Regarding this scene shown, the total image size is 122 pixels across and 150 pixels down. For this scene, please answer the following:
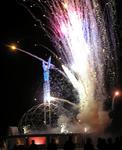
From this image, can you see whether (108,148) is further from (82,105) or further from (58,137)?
(82,105)

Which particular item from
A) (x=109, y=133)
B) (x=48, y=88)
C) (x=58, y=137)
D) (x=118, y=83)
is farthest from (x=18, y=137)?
(x=118, y=83)

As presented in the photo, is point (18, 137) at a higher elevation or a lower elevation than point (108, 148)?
higher

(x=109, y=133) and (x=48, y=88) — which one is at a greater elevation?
(x=48, y=88)

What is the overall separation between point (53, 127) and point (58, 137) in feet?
38.9

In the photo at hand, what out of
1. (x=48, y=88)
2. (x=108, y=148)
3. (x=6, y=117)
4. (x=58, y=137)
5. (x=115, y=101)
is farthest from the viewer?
(x=6, y=117)

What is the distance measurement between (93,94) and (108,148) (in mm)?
24497

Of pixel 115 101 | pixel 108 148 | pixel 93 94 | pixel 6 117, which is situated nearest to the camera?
pixel 108 148

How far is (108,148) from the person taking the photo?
2216 cm

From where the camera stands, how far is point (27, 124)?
57.9 meters

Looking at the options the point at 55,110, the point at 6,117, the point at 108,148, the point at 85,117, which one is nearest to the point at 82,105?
the point at 85,117

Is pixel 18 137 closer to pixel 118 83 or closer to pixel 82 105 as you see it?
pixel 82 105

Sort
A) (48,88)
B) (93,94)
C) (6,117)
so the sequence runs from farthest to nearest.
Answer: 1. (6,117)
2. (48,88)
3. (93,94)

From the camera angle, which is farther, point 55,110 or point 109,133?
point 55,110

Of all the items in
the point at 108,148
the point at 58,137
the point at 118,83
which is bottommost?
the point at 108,148
